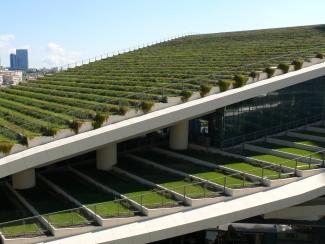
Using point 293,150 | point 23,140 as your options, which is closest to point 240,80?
point 293,150

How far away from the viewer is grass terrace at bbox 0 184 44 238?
17.6m

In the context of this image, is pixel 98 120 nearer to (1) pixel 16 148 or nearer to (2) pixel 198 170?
(1) pixel 16 148

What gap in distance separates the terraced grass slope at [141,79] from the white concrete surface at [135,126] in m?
0.66

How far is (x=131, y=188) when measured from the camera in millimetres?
22438

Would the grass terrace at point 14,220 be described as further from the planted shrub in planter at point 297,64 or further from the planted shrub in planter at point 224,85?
the planted shrub in planter at point 297,64

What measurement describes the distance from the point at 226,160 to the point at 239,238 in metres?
4.71

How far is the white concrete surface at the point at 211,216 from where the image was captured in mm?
17953

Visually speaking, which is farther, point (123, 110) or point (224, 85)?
point (224, 85)

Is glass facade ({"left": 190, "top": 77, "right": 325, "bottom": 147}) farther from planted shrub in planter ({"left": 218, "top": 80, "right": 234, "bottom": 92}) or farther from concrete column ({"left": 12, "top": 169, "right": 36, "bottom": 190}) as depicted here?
concrete column ({"left": 12, "top": 169, "right": 36, "bottom": 190})

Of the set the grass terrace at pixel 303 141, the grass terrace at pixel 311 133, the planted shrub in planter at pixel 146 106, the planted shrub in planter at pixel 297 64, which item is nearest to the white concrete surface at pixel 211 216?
the grass terrace at pixel 303 141

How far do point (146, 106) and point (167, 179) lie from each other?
4227 millimetres

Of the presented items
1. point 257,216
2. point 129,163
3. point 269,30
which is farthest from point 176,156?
point 269,30

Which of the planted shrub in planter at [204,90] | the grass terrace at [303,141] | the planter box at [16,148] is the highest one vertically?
the planted shrub in planter at [204,90]

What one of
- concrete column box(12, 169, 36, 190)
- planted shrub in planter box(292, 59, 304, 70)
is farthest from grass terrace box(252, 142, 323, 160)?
concrete column box(12, 169, 36, 190)
